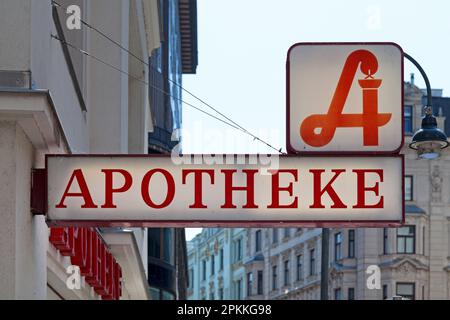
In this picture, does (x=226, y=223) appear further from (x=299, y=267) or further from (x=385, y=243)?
(x=299, y=267)

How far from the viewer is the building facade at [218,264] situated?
315ft

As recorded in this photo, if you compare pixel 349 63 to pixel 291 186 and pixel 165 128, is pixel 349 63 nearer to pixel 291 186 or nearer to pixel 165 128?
pixel 291 186

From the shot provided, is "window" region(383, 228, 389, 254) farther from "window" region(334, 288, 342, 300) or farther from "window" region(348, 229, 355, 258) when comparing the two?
"window" region(334, 288, 342, 300)

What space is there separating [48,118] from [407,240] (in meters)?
61.6

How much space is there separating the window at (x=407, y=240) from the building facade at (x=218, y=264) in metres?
24.9

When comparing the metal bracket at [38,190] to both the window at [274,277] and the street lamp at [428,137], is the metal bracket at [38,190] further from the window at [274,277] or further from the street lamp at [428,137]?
the window at [274,277]

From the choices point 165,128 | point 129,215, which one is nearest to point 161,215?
point 129,215

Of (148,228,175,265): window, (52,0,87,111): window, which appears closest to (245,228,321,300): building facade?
(148,228,175,265): window

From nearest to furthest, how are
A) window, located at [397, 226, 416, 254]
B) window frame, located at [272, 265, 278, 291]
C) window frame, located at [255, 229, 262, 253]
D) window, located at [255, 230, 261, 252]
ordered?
window, located at [397, 226, 416, 254]
window frame, located at [272, 265, 278, 291]
window frame, located at [255, 229, 262, 253]
window, located at [255, 230, 261, 252]

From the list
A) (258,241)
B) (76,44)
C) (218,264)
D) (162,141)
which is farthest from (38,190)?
(218,264)

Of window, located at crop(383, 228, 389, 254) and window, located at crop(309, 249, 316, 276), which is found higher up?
window, located at crop(383, 228, 389, 254)

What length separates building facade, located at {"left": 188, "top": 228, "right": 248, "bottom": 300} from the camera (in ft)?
315

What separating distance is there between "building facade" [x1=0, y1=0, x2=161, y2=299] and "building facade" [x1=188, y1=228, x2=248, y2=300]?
75316 mm
